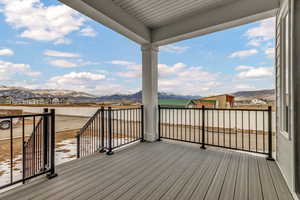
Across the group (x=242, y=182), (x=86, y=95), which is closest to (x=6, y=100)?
(x=86, y=95)

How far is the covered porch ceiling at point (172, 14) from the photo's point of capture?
235 cm

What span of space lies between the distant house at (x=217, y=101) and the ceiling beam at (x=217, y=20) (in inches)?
72.5

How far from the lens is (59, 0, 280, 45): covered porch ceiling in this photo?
2347mm

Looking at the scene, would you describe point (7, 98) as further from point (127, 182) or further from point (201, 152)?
point (201, 152)

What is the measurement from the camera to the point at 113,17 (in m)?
2.60

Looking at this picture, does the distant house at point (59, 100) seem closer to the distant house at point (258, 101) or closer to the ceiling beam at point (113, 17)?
the ceiling beam at point (113, 17)

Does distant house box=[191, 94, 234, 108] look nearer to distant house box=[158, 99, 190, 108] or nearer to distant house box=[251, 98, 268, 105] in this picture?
distant house box=[158, 99, 190, 108]

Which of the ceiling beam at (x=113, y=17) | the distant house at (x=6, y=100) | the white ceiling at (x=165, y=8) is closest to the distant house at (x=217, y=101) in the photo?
the white ceiling at (x=165, y=8)

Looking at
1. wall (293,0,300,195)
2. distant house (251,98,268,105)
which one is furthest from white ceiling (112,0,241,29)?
distant house (251,98,268,105)

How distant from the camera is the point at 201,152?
9.45 feet

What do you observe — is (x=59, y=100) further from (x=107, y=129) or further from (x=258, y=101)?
(x=258, y=101)

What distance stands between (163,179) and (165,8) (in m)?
3.20

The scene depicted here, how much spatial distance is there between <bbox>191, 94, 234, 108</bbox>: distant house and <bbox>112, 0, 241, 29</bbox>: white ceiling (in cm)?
227

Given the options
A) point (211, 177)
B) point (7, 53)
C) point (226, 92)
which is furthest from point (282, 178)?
point (7, 53)
